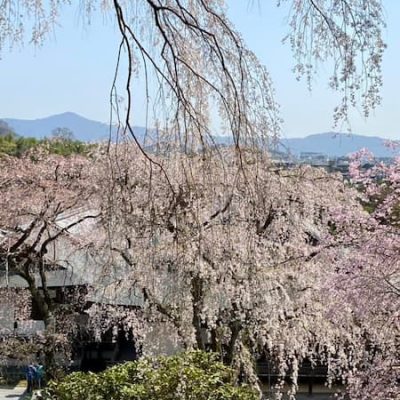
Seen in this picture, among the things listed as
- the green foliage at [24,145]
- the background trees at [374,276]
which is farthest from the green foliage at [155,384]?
the green foliage at [24,145]

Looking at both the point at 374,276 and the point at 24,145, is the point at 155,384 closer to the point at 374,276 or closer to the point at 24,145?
the point at 374,276

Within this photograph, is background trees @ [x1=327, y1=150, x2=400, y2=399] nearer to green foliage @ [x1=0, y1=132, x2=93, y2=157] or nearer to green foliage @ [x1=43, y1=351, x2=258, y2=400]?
green foliage @ [x1=43, y1=351, x2=258, y2=400]

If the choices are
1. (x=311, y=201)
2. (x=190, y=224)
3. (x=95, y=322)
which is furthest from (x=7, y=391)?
(x=190, y=224)

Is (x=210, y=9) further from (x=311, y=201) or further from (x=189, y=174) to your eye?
(x=311, y=201)

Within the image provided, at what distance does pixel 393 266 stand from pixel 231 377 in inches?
93.6

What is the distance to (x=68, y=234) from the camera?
30.9 feet

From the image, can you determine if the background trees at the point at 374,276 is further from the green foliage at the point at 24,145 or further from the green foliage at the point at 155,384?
the green foliage at the point at 24,145

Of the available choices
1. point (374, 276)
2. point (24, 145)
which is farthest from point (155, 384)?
point (24, 145)

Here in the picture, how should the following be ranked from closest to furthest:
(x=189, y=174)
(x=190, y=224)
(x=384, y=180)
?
(x=189, y=174) < (x=190, y=224) < (x=384, y=180)

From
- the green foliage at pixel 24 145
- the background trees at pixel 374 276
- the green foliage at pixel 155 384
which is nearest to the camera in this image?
the green foliage at pixel 155 384

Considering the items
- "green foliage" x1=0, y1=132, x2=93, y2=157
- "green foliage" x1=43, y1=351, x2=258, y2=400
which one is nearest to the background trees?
"green foliage" x1=43, y1=351, x2=258, y2=400

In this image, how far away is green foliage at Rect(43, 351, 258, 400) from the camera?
435cm

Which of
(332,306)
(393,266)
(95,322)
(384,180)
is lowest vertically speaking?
(95,322)

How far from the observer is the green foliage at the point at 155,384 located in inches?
171
